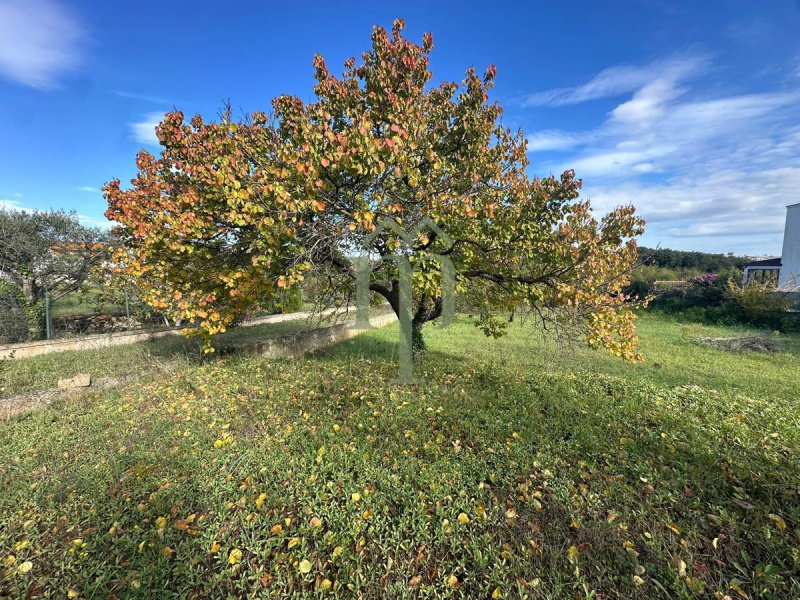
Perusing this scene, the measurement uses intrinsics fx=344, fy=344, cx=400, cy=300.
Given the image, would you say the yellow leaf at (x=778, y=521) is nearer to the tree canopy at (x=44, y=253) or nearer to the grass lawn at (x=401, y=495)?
the grass lawn at (x=401, y=495)

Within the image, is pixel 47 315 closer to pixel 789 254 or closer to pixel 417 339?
pixel 417 339

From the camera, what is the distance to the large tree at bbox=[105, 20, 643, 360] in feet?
13.2

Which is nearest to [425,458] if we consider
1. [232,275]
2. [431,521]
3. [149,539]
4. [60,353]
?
[431,521]

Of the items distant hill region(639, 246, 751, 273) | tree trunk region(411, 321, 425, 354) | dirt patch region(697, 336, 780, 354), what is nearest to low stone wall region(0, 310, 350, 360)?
tree trunk region(411, 321, 425, 354)

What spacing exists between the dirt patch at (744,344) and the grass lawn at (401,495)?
7.97 metres

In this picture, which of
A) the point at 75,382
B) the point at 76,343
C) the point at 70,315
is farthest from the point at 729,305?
the point at 70,315

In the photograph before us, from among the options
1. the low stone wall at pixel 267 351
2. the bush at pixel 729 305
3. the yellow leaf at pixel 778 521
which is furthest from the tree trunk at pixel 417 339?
the bush at pixel 729 305

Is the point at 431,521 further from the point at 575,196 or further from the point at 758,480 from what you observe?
the point at 575,196

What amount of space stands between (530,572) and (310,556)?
139 centimetres

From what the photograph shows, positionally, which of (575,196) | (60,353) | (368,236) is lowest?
(60,353)

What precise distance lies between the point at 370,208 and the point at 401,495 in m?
3.06

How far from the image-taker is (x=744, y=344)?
1084 cm

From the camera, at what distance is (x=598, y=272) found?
4566 millimetres

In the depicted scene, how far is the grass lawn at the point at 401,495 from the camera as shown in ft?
6.82
